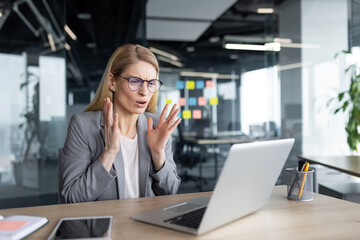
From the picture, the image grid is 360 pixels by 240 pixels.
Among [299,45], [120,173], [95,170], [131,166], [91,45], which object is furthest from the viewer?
[91,45]

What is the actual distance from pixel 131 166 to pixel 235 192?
Result: 2.66ft

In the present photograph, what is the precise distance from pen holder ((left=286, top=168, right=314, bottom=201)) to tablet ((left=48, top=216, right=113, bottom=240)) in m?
0.71

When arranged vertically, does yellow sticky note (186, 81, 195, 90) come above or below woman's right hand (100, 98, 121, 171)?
above

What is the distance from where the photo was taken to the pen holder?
4.12ft

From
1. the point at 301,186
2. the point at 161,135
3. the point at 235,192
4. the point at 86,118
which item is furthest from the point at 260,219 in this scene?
the point at 86,118

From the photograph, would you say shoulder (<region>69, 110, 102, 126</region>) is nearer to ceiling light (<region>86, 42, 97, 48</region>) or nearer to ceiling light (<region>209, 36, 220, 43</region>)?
ceiling light (<region>209, 36, 220, 43</region>)

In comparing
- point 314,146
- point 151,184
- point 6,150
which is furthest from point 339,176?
point 6,150

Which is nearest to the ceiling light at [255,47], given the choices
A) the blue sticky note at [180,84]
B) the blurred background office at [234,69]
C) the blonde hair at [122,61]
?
the blurred background office at [234,69]

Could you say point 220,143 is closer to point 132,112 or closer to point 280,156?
point 132,112

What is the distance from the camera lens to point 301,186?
4.13 feet

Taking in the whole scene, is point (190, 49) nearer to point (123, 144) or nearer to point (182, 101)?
point (182, 101)

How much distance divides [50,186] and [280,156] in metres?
3.70

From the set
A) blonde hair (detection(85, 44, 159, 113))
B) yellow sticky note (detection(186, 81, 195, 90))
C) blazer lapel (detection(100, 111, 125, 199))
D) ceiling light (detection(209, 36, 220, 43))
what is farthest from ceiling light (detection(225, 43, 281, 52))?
blazer lapel (detection(100, 111, 125, 199))

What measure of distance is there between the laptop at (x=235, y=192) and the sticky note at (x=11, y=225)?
0.32 m
